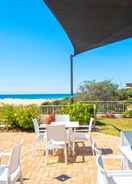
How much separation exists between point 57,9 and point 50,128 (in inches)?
95.2

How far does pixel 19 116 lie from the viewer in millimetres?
9438

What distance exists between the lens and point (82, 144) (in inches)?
277

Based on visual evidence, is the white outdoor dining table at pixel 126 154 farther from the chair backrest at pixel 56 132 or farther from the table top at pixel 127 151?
the chair backrest at pixel 56 132

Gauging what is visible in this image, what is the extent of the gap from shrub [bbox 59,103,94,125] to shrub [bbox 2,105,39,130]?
1296 mm

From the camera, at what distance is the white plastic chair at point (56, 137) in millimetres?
5076

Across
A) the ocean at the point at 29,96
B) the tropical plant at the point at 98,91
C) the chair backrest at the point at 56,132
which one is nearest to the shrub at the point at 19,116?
the chair backrest at the point at 56,132

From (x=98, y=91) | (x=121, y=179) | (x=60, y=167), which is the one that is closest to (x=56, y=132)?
(x=60, y=167)

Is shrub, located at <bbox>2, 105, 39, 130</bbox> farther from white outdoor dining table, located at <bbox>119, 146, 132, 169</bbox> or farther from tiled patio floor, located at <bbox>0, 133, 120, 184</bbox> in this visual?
white outdoor dining table, located at <bbox>119, 146, 132, 169</bbox>

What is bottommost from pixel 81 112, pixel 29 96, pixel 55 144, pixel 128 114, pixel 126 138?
pixel 29 96

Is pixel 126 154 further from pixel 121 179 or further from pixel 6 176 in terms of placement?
pixel 6 176

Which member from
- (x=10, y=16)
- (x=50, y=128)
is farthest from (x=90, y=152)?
(x=10, y=16)

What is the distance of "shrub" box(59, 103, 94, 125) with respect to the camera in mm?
9648

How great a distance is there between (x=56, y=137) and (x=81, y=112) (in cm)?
462

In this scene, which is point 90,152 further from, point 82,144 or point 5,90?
point 5,90
